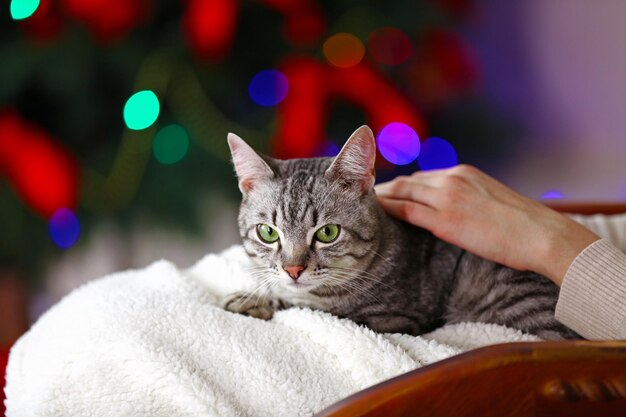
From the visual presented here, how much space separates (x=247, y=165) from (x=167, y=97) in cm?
112

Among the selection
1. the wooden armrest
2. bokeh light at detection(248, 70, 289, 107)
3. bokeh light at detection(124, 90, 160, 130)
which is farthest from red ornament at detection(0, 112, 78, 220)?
the wooden armrest

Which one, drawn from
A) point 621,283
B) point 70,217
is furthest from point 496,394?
point 70,217

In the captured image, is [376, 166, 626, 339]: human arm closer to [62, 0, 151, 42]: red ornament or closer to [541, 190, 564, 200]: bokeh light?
[62, 0, 151, 42]: red ornament

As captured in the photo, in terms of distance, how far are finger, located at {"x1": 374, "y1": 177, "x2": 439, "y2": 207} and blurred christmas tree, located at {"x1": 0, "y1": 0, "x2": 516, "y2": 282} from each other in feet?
3.10

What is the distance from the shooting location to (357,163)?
1.30 metres

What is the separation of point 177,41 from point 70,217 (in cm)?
78

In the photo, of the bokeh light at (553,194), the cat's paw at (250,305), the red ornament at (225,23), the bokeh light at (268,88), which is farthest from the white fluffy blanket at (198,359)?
the bokeh light at (553,194)

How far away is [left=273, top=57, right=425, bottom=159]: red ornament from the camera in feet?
7.70

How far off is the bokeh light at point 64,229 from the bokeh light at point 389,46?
4.29 feet

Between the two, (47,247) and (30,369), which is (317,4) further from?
(30,369)

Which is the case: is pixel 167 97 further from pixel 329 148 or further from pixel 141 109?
pixel 329 148

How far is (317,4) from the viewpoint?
232 cm

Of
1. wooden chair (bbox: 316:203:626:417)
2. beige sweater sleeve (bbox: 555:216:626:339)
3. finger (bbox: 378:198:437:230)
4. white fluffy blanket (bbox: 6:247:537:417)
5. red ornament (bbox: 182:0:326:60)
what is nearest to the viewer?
wooden chair (bbox: 316:203:626:417)

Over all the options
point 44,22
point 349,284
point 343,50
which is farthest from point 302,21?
point 349,284
